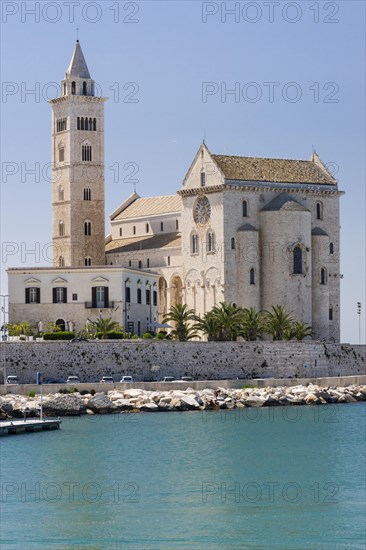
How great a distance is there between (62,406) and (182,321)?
1869 centimetres

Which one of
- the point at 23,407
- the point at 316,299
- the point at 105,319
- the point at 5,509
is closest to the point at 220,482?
the point at 5,509

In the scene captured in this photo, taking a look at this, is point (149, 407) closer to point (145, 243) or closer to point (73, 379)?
point (73, 379)

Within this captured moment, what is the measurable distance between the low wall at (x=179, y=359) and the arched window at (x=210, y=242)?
8.49 m

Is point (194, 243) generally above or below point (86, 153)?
below

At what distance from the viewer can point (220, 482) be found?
47.6 m

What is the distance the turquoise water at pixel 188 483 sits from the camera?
38906mm

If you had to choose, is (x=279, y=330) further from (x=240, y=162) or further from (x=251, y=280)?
(x=240, y=162)

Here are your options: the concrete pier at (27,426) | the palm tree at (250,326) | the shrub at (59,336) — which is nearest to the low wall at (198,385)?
the palm tree at (250,326)

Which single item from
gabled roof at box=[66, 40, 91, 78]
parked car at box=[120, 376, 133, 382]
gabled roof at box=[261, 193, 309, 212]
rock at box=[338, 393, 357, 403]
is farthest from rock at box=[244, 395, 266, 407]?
gabled roof at box=[66, 40, 91, 78]

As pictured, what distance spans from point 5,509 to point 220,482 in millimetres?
7962

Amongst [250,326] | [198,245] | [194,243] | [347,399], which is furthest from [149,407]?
→ [194,243]

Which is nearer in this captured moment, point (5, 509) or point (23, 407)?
point (5, 509)

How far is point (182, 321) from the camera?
8269 cm

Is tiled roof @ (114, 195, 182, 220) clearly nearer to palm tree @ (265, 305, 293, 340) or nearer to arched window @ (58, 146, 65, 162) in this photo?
arched window @ (58, 146, 65, 162)
